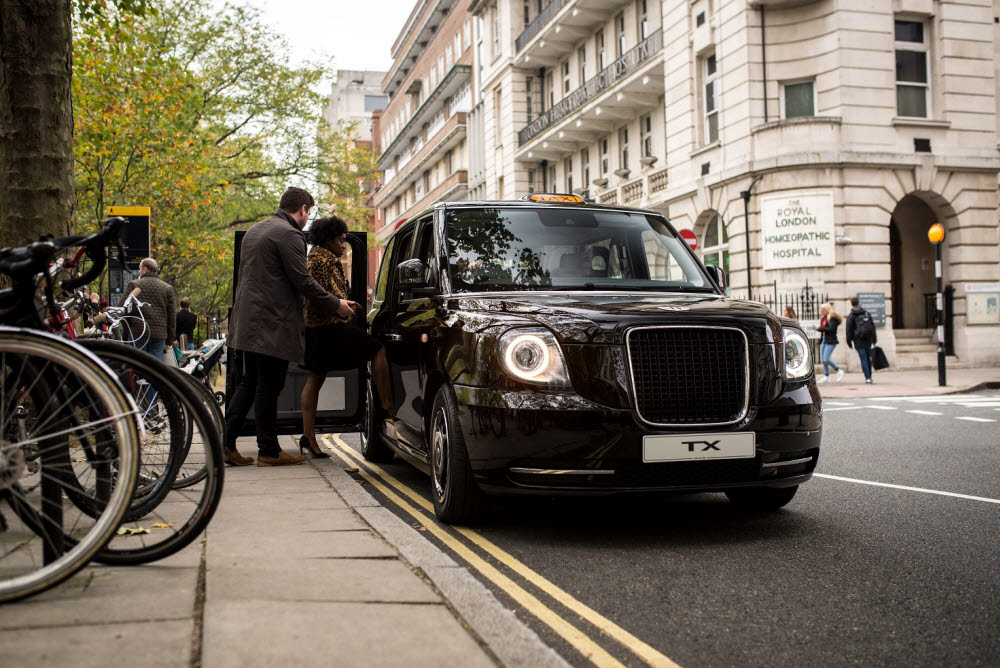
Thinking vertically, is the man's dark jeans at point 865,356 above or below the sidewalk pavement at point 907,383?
above

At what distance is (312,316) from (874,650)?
16.9 feet

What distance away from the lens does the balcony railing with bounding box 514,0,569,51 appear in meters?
34.8

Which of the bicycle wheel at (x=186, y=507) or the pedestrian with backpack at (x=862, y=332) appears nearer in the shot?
the bicycle wheel at (x=186, y=507)

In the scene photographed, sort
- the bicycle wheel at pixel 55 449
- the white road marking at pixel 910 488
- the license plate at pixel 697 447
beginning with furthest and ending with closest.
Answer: the white road marking at pixel 910 488, the license plate at pixel 697 447, the bicycle wheel at pixel 55 449

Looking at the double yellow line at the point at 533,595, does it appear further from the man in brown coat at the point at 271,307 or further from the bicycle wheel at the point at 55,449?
the bicycle wheel at the point at 55,449

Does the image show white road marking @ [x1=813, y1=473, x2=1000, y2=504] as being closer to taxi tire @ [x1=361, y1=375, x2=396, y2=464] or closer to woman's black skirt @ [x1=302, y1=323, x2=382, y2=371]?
taxi tire @ [x1=361, y1=375, x2=396, y2=464]

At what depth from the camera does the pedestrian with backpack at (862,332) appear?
2030 cm

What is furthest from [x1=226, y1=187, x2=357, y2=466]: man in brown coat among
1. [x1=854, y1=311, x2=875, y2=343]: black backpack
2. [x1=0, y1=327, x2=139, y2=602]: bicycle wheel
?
[x1=854, y1=311, x2=875, y2=343]: black backpack

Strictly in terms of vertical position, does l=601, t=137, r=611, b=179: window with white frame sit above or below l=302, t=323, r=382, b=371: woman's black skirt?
above

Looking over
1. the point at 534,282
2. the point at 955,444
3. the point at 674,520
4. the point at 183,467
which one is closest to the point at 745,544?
the point at 674,520

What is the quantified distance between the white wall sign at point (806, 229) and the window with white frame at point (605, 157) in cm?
1086

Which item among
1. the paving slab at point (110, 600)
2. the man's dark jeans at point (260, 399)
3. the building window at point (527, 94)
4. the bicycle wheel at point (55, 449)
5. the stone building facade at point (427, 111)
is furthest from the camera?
the stone building facade at point (427, 111)

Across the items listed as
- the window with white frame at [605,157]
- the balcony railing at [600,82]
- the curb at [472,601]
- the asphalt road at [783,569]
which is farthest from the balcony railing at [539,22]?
the curb at [472,601]

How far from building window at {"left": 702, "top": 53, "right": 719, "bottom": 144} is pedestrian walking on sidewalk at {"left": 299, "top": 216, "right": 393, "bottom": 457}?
20182mm
